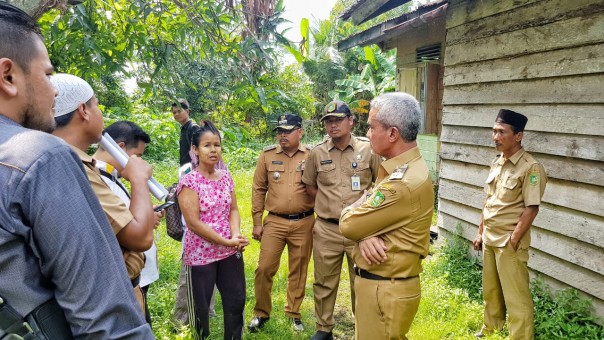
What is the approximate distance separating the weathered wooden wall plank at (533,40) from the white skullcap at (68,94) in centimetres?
359

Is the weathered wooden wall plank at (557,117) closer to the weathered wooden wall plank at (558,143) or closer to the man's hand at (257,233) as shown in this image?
the weathered wooden wall plank at (558,143)

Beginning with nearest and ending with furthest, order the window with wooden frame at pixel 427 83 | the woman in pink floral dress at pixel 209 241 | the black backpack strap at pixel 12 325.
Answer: the black backpack strap at pixel 12 325
the woman in pink floral dress at pixel 209 241
the window with wooden frame at pixel 427 83

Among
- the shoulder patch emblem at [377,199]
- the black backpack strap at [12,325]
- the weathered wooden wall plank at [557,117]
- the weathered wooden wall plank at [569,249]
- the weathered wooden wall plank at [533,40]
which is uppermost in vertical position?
the weathered wooden wall plank at [533,40]

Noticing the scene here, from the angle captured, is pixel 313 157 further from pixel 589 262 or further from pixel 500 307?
pixel 589 262

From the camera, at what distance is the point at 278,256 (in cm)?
389

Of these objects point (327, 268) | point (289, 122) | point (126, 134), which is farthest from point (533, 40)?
point (126, 134)

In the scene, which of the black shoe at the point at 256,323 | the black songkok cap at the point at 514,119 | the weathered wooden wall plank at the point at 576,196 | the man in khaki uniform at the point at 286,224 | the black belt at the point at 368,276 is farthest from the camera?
the man in khaki uniform at the point at 286,224

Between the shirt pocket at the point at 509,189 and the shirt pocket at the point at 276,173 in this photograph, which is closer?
the shirt pocket at the point at 509,189

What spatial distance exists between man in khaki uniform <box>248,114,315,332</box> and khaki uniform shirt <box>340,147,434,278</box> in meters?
1.61

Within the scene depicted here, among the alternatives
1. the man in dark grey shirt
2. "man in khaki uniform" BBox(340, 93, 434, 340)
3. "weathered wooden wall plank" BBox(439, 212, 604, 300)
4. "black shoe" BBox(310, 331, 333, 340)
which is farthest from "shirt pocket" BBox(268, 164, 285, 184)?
the man in dark grey shirt

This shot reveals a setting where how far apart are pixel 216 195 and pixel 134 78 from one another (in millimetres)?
1003

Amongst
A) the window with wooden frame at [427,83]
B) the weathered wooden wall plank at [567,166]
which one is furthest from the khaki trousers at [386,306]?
the window with wooden frame at [427,83]

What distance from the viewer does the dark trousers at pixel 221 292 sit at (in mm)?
2928

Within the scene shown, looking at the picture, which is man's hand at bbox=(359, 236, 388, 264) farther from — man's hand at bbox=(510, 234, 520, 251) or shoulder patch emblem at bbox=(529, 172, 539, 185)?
shoulder patch emblem at bbox=(529, 172, 539, 185)
